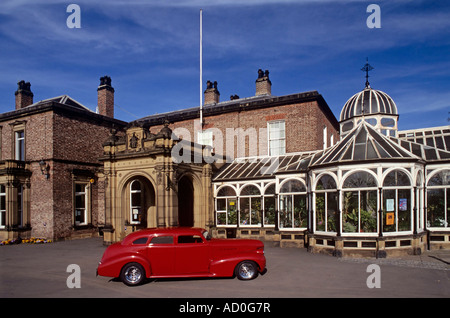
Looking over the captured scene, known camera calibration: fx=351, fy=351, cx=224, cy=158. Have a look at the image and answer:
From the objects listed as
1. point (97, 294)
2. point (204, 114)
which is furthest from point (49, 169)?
point (97, 294)

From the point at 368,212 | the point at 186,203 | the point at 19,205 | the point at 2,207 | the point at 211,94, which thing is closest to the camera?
the point at 368,212

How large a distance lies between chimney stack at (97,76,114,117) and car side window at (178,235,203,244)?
1953 centimetres

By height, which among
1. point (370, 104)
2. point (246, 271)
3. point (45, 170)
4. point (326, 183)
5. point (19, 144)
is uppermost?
point (370, 104)

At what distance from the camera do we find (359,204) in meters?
13.8

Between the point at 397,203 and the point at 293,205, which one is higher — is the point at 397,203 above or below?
above

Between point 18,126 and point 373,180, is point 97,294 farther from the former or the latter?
point 18,126

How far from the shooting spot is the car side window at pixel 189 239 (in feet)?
32.6

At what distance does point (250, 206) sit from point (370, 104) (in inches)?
386

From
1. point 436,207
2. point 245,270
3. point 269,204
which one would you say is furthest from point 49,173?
point 436,207

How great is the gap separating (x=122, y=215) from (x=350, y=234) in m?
11.4

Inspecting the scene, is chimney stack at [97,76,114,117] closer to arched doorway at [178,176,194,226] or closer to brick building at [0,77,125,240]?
brick building at [0,77,125,240]

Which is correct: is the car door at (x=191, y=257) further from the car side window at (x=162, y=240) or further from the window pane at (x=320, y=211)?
the window pane at (x=320, y=211)

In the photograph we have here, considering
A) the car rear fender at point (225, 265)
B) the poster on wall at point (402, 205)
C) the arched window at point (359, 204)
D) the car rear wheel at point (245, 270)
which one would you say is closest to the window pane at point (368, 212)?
the arched window at point (359, 204)

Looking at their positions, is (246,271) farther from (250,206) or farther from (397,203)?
(250,206)
